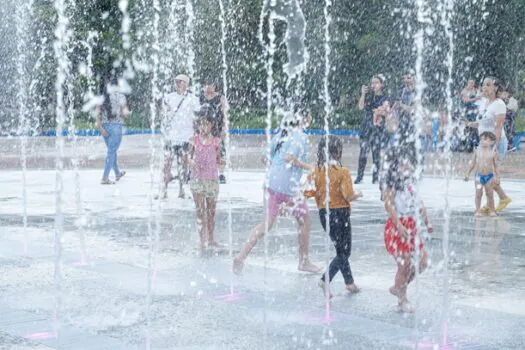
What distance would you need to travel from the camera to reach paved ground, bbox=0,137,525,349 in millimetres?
6496

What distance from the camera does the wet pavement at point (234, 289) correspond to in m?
6.50

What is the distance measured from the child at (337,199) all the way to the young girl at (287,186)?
495 millimetres

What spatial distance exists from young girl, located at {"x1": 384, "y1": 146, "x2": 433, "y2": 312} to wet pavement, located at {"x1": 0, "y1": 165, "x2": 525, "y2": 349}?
0.71ft

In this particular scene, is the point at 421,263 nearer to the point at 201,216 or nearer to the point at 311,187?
the point at 311,187

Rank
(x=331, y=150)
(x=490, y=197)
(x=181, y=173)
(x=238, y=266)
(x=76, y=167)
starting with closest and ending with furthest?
1. (x=331, y=150)
2. (x=238, y=266)
3. (x=490, y=197)
4. (x=181, y=173)
5. (x=76, y=167)

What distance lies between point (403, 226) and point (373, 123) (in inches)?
354

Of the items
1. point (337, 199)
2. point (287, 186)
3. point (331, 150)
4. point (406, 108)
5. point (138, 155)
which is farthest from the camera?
point (138, 155)

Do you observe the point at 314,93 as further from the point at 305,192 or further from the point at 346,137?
the point at 305,192

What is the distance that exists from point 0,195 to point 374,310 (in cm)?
906

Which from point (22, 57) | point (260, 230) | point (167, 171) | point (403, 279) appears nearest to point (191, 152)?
point (260, 230)

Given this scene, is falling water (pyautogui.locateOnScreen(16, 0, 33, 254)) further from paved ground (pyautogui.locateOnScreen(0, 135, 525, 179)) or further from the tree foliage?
paved ground (pyautogui.locateOnScreen(0, 135, 525, 179))

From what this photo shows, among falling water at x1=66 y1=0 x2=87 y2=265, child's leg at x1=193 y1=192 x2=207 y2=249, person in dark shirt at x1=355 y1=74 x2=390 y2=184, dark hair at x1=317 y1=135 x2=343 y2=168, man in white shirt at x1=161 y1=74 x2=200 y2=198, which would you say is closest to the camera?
dark hair at x1=317 y1=135 x2=343 y2=168

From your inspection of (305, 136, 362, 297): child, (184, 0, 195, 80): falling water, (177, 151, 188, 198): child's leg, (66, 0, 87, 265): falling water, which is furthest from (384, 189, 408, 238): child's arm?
(184, 0, 195, 80): falling water

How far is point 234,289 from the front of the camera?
26.3ft
